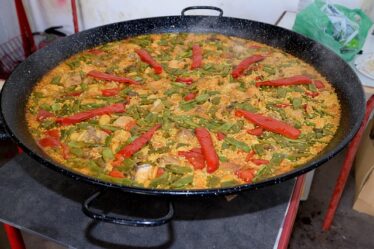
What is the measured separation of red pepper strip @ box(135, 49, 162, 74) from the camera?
203cm

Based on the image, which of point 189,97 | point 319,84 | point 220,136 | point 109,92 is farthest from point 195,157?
point 319,84

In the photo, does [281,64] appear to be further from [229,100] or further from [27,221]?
[27,221]

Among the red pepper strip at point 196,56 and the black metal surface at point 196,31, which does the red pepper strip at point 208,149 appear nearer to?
the black metal surface at point 196,31

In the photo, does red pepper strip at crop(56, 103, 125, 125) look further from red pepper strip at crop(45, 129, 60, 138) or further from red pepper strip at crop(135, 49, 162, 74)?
red pepper strip at crop(135, 49, 162, 74)

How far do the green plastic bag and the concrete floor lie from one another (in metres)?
1.19

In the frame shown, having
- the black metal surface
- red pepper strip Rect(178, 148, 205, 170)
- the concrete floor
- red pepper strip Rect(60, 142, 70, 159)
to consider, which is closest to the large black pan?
the black metal surface

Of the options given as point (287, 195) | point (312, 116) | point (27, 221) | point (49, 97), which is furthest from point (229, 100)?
point (27, 221)

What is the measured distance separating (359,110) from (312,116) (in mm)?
297

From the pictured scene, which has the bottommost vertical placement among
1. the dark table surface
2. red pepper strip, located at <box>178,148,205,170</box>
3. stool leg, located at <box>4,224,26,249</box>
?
stool leg, located at <box>4,224,26,249</box>

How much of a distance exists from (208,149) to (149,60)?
2.88 feet

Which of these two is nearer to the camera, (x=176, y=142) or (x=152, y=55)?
(x=176, y=142)

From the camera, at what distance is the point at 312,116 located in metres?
1.68

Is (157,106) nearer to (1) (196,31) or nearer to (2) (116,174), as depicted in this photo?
(2) (116,174)

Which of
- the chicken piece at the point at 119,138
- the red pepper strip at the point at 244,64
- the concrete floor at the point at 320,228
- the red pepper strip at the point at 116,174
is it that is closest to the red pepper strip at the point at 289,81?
the red pepper strip at the point at 244,64
